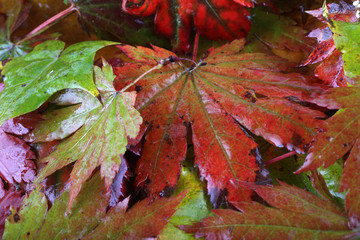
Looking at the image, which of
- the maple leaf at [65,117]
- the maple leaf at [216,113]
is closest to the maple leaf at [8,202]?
the maple leaf at [65,117]

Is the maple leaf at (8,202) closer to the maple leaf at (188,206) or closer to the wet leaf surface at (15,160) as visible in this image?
the wet leaf surface at (15,160)

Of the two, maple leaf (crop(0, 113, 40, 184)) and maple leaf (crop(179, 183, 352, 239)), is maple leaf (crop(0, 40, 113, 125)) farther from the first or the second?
maple leaf (crop(179, 183, 352, 239))

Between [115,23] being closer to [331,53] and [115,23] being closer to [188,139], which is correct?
[188,139]

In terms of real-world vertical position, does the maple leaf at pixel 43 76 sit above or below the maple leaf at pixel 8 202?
above

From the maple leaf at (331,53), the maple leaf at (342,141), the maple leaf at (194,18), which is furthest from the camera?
the maple leaf at (194,18)

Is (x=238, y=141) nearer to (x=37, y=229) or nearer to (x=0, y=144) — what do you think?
(x=37, y=229)
